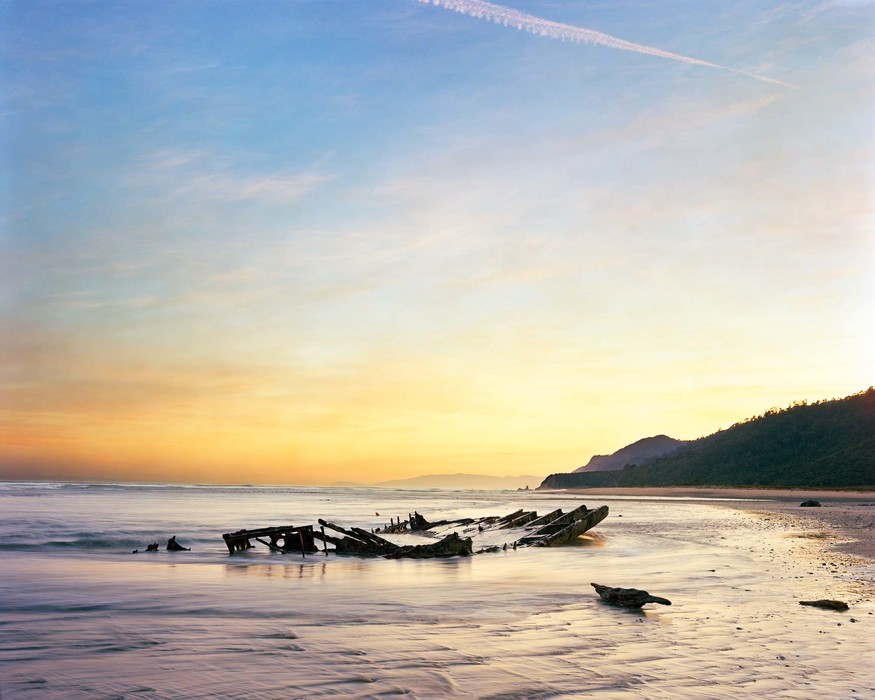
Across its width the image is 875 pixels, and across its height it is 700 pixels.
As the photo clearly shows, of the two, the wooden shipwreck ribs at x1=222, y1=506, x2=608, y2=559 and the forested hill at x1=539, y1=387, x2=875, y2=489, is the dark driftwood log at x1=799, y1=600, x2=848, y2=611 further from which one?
the forested hill at x1=539, y1=387, x2=875, y2=489

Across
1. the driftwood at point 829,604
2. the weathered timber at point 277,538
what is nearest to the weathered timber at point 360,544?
the weathered timber at point 277,538

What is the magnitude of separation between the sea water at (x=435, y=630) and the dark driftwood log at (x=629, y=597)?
249 mm

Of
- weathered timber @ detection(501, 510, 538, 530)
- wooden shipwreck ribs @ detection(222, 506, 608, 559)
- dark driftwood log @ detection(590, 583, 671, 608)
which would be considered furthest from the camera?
weathered timber @ detection(501, 510, 538, 530)

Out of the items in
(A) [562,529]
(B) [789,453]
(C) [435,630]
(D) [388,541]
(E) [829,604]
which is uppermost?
(B) [789,453]

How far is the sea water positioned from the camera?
7.88 metres

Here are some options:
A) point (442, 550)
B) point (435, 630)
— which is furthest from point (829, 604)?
point (442, 550)

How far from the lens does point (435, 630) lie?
36.3ft

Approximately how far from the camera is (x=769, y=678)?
790cm

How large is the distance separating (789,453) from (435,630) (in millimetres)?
106238

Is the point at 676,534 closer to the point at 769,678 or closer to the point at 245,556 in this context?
the point at 245,556

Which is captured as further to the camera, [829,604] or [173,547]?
[173,547]

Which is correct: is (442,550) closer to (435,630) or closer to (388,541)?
(388,541)

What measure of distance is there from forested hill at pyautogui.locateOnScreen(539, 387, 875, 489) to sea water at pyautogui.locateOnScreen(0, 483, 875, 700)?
74.3 m

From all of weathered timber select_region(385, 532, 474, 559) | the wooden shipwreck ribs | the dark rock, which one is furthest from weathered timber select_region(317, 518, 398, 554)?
the dark rock
